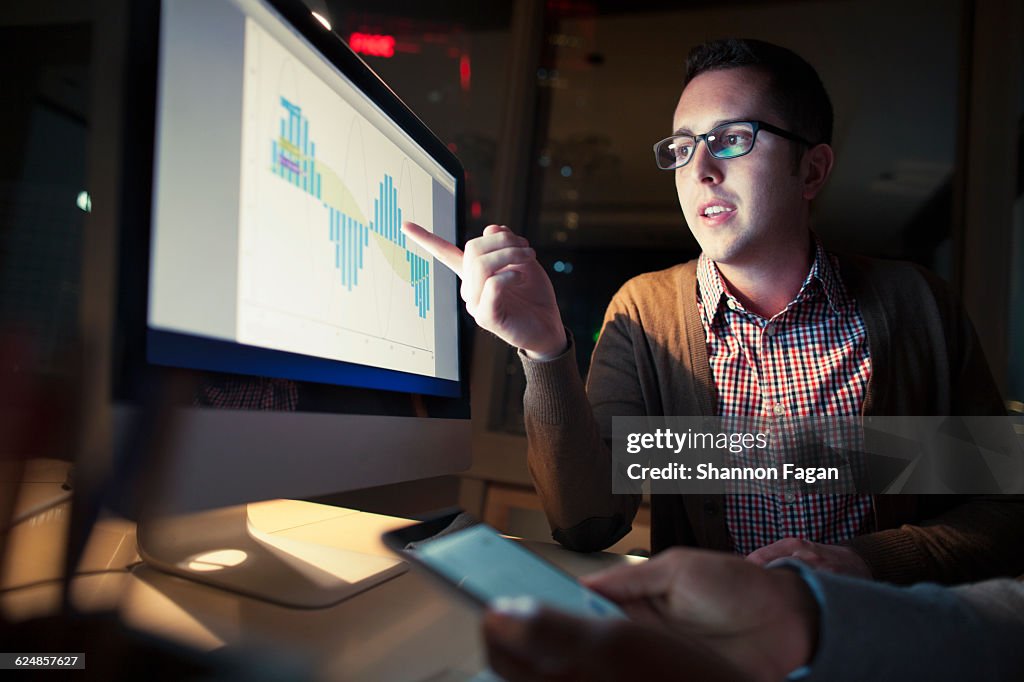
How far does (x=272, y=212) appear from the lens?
0.50 m

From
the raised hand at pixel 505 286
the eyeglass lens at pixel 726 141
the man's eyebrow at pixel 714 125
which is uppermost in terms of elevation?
the man's eyebrow at pixel 714 125

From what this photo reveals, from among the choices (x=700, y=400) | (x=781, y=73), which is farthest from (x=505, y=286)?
(x=781, y=73)

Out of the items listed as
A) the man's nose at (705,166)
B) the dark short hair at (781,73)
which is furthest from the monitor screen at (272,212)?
the dark short hair at (781,73)

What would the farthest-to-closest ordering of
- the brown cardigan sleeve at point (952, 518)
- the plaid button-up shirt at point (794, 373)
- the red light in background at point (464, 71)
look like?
the red light in background at point (464, 71), the plaid button-up shirt at point (794, 373), the brown cardigan sleeve at point (952, 518)

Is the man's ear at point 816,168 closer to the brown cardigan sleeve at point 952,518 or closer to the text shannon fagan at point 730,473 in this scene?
the brown cardigan sleeve at point 952,518

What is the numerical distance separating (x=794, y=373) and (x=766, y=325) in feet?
0.33

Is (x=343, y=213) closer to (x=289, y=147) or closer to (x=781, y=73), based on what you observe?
(x=289, y=147)

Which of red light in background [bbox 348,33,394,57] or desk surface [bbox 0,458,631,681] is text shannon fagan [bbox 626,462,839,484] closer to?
desk surface [bbox 0,458,631,681]

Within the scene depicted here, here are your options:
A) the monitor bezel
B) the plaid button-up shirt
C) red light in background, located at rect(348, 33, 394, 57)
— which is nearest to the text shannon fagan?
the plaid button-up shirt

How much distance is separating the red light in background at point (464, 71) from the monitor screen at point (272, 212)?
9.28 feet

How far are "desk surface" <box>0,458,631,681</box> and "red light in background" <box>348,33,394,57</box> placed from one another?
2841mm

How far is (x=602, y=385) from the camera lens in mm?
1206

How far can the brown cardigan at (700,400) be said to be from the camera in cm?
85

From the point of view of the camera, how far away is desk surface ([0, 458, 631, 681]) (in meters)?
0.41
